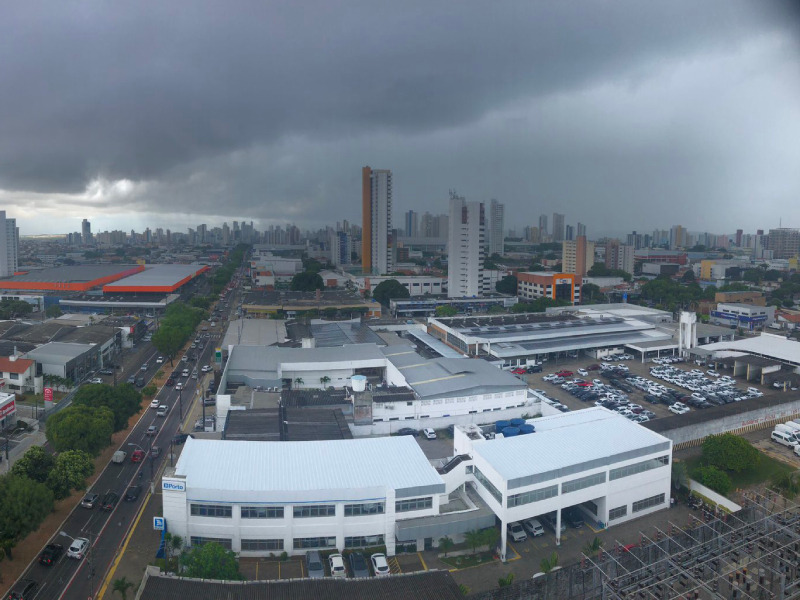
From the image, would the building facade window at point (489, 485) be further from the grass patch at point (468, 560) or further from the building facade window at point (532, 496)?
the grass patch at point (468, 560)

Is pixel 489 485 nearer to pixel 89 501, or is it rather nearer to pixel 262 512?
pixel 262 512

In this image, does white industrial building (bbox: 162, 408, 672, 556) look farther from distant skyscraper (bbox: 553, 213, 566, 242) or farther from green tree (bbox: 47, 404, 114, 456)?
distant skyscraper (bbox: 553, 213, 566, 242)

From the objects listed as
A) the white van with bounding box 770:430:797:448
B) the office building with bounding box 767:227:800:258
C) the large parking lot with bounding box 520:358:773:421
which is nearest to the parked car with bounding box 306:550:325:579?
the large parking lot with bounding box 520:358:773:421

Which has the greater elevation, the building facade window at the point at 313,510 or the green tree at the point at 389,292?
the green tree at the point at 389,292

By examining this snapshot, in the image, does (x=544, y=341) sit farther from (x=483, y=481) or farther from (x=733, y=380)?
(x=483, y=481)

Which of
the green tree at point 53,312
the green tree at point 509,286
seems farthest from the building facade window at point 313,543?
the green tree at point 509,286

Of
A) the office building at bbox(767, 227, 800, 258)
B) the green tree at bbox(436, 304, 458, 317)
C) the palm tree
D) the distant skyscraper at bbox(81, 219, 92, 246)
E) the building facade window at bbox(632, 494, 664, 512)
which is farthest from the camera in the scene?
the distant skyscraper at bbox(81, 219, 92, 246)
